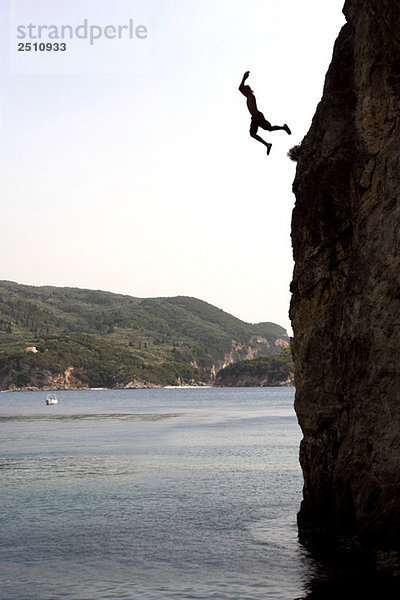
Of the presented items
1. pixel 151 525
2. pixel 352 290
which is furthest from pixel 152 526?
pixel 352 290

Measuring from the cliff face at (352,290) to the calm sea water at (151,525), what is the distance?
262 centimetres

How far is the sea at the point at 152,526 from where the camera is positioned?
57.7ft

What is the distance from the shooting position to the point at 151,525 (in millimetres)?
24688

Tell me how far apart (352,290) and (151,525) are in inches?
446

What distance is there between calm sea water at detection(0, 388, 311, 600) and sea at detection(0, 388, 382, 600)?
48 millimetres

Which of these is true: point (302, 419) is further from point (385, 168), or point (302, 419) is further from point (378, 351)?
point (385, 168)

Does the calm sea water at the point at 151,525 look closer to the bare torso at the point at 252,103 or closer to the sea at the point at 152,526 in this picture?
the sea at the point at 152,526

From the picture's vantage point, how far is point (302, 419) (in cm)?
2178

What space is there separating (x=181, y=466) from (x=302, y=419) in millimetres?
20622

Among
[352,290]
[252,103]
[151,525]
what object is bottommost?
[151,525]

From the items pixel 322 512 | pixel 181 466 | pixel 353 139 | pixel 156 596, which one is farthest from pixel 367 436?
pixel 181 466

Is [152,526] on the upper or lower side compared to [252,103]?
lower

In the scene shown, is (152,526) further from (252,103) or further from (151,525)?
(252,103)

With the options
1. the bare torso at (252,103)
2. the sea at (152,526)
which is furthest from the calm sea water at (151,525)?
the bare torso at (252,103)
